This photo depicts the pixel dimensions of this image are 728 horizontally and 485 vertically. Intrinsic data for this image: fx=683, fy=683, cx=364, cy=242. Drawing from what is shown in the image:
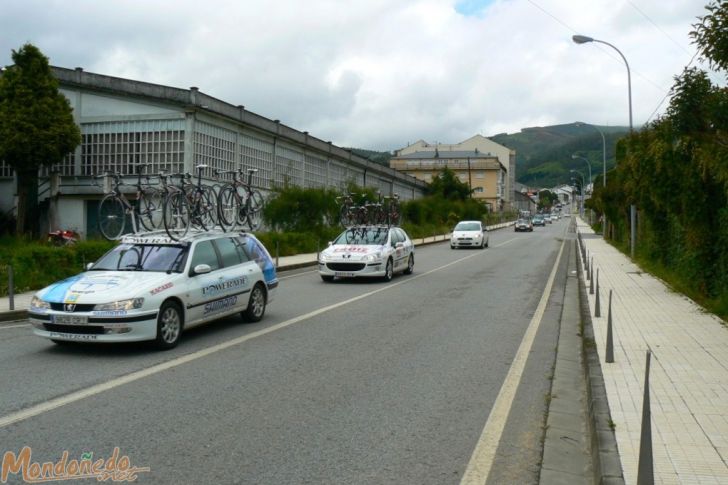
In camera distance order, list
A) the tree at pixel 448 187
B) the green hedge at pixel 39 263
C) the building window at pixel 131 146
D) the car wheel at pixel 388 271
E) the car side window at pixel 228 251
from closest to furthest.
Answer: the car side window at pixel 228 251 → the green hedge at pixel 39 263 → the car wheel at pixel 388 271 → the building window at pixel 131 146 → the tree at pixel 448 187

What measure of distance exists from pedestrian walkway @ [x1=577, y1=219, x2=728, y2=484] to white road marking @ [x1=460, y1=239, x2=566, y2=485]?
36.2 inches

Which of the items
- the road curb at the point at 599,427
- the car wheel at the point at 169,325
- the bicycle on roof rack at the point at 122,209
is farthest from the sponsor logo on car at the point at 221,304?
the road curb at the point at 599,427

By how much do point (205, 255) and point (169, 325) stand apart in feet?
4.99

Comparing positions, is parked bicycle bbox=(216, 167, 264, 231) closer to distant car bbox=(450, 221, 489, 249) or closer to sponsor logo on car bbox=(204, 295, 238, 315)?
sponsor logo on car bbox=(204, 295, 238, 315)

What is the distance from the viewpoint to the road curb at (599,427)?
4453mm

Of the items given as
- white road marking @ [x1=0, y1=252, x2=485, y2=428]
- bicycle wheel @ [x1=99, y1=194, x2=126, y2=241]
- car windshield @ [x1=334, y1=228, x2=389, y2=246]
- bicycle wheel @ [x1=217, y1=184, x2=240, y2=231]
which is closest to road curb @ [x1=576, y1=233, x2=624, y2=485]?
white road marking @ [x1=0, y1=252, x2=485, y2=428]

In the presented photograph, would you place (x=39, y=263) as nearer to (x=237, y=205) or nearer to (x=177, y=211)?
(x=177, y=211)

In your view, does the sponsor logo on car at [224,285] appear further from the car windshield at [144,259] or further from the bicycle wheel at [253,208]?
the bicycle wheel at [253,208]

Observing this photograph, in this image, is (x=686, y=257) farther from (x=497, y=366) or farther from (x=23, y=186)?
(x=23, y=186)

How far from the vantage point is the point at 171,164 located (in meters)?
29.7

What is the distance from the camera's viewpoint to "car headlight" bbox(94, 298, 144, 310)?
8.16 meters

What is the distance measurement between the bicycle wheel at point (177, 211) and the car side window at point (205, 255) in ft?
6.30

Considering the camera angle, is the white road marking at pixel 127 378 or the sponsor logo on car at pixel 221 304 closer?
the white road marking at pixel 127 378

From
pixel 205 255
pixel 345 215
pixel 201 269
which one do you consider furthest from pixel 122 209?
pixel 345 215
